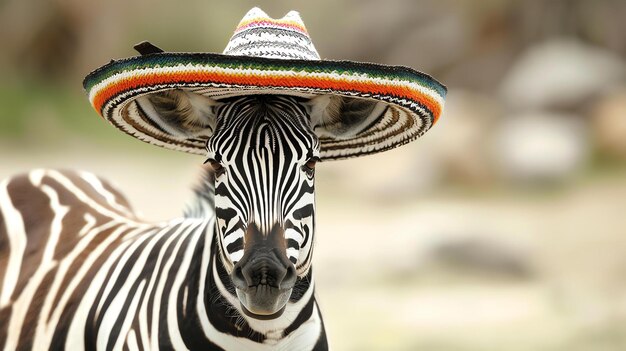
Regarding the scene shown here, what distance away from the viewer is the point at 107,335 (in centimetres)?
286

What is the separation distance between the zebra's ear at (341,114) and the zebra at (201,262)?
0.23ft

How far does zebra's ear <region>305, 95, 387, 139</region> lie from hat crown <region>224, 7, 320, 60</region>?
0.13 metres

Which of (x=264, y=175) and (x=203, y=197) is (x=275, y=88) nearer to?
(x=264, y=175)

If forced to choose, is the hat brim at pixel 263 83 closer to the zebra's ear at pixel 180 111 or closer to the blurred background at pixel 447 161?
the zebra's ear at pixel 180 111

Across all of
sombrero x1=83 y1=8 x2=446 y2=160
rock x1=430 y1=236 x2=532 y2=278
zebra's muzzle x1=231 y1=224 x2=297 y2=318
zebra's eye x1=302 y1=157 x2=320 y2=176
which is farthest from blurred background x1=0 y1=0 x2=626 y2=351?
zebra's muzzle x1=231 y1=224 x2=297 y2=318

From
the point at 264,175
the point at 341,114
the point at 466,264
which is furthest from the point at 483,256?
the point at 264,175

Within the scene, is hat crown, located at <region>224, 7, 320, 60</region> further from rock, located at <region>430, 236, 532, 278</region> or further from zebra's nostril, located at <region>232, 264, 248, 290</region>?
rock, located at <region>430, 236, 532, 278</region>

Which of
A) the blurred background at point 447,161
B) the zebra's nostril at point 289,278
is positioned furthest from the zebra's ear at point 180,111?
the blurred background at point 447,161

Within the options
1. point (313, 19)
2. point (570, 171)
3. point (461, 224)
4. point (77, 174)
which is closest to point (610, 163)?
point (570, 171)

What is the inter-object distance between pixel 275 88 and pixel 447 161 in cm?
1028

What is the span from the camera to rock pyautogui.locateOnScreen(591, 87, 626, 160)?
12672 millimetres

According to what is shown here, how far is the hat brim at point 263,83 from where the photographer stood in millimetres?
2393

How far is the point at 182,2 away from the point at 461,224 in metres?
9.84

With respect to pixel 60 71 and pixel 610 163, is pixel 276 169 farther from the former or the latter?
pixel 60 71
